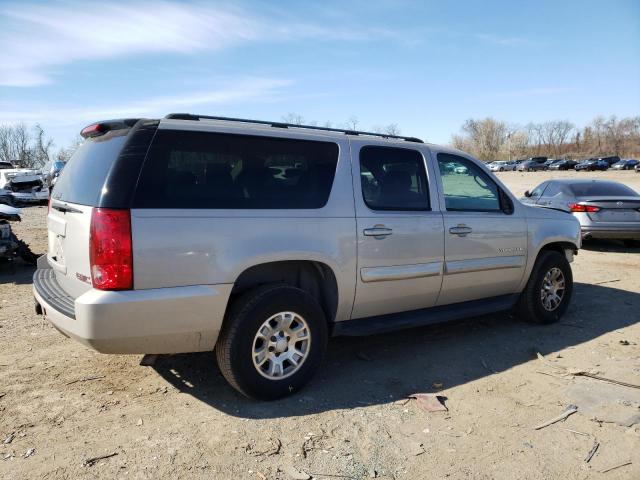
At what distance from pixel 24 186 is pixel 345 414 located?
23.1m

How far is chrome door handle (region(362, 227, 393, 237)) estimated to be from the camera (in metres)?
4.06

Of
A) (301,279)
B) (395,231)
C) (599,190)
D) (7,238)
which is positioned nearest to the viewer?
(301,279)

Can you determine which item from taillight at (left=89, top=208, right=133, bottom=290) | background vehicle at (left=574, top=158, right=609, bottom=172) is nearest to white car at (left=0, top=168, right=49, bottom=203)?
taillight at (left=89, top=208, right=133, bottom=290)

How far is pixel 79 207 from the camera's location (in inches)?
131

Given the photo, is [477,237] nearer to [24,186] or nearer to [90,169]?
[90,169]

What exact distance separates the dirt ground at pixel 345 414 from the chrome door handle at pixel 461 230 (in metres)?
1.14

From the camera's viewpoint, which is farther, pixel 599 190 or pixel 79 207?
pixel 599 190

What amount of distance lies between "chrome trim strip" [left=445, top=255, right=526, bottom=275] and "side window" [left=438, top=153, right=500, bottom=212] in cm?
50

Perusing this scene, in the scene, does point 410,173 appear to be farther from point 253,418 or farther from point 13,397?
point 13,397

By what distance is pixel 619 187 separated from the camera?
11297 mm

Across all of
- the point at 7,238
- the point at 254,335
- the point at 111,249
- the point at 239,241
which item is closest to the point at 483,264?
the point at 254,335

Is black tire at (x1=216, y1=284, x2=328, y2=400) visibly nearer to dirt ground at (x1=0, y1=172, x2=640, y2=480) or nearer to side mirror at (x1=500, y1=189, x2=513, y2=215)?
dirt ground at (x1=0, y1=172, x2=640, y2=480)

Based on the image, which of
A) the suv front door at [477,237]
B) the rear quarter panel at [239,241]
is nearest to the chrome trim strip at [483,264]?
the suv front door at [477,237]

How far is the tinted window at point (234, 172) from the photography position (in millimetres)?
3260
